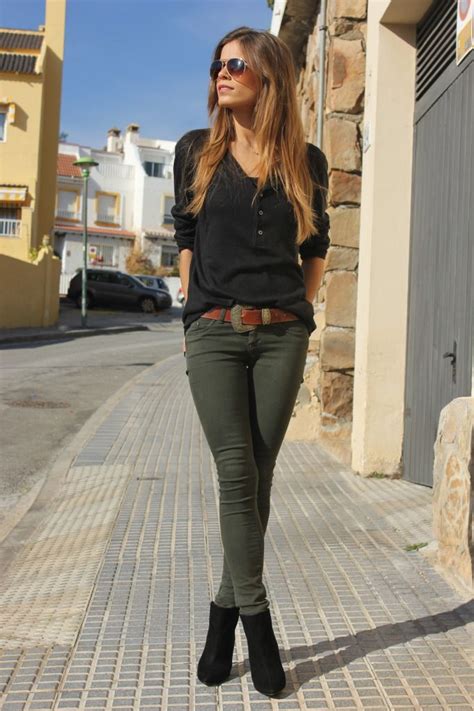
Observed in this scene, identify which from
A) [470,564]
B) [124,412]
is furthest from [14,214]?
[470,564]

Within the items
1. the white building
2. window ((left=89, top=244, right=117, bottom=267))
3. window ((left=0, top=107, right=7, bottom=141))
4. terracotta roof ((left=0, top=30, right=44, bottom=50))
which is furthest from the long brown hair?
window ((left=89, top=244, right=117, bottom=267))

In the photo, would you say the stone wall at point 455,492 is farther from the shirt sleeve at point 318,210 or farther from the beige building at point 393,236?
the shirt sleeve at point 318,210

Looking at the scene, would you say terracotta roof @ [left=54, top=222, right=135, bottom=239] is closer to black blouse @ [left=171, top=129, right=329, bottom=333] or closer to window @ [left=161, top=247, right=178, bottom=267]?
window @ [left=161, top=247, right=178, bottom=267]

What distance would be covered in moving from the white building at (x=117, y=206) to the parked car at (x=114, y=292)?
1917 cm

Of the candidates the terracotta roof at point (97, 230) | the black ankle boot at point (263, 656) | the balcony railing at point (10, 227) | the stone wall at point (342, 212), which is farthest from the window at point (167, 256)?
the black ankle boot at point (263, 656)

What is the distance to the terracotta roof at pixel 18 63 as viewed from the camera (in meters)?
33.5

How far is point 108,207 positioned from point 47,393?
4973cm

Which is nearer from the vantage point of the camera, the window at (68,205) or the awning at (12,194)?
the awning at (12,194)

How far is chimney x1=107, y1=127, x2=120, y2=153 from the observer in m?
69.4

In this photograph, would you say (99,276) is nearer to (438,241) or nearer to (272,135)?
(438,241)

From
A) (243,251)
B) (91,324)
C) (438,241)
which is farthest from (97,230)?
→ (243,251)

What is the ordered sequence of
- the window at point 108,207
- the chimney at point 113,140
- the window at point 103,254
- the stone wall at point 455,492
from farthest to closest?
the chimney at point 113,140, the window at point 108,207, the window at point 103,254, the stone wall at point 455,492

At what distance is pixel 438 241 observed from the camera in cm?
538

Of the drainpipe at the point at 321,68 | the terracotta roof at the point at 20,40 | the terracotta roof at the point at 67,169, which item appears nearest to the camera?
the drainpipe at the point at 321,68
